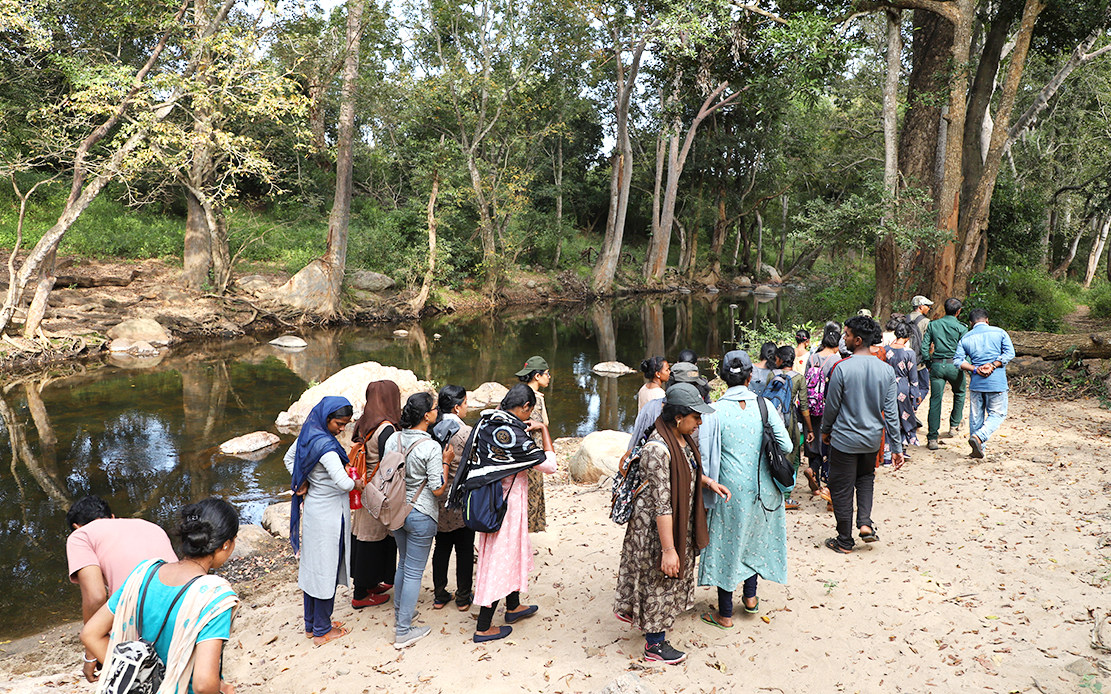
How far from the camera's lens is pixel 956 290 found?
1142 cm

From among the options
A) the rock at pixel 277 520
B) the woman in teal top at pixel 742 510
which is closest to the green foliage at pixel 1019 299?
the woman in teal top at pixel 742 510

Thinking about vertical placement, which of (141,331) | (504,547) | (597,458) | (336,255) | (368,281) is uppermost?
(336,255)

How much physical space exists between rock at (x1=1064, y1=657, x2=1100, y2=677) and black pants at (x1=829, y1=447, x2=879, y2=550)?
174 centimetres

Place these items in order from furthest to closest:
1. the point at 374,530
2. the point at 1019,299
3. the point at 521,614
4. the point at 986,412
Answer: the point at 1019,299, the point at 986,412, the point at 374,530, the point at 521,614

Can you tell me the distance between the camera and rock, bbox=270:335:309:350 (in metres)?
18.8

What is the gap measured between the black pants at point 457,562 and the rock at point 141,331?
16.5m

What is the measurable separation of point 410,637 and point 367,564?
2.52 feet

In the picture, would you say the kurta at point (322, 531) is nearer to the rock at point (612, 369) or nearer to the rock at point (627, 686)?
the rock at point (627, 686)

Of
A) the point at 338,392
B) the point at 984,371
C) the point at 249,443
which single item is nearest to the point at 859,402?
the point at 984,371

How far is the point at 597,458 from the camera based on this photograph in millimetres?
8219

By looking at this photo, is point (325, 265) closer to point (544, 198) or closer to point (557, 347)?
point (557, 347)

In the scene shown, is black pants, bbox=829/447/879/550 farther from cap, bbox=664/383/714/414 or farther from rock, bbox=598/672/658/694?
rock, bbox=598/672/658/694

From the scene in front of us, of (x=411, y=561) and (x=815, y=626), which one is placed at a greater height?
(x=411, y=561)

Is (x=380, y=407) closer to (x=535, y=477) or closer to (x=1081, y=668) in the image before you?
(x=535, y=477)
